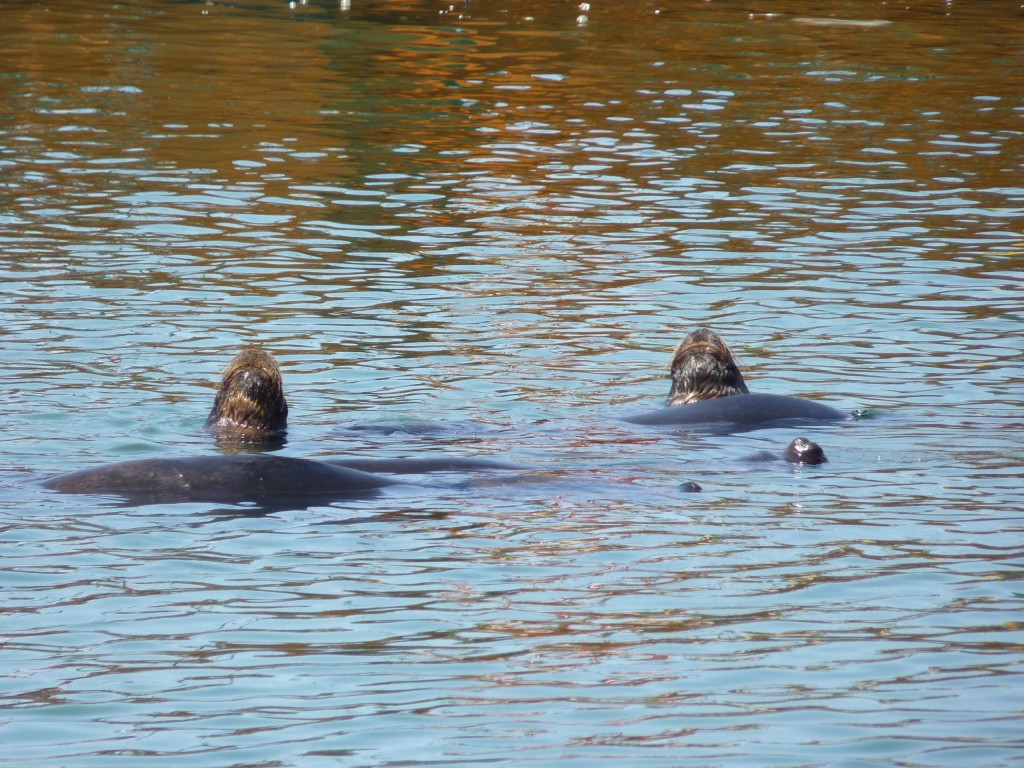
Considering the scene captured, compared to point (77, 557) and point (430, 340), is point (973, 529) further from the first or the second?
point (430, 340)

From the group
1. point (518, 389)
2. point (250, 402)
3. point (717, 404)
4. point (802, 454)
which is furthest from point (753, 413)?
point (250, 402)

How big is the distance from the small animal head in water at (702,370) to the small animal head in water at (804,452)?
6.28ft

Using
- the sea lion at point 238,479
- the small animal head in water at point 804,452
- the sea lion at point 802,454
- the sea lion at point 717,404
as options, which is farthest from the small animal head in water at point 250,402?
the small animal head in water at point 804,452

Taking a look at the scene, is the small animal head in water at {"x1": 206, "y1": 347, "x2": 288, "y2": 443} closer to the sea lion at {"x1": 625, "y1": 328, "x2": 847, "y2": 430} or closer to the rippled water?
the rippled water

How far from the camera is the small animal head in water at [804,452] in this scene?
309 inches

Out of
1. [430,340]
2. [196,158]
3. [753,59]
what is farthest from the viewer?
[753,59]

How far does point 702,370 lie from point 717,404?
80cm

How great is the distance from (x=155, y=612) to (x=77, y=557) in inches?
30.1

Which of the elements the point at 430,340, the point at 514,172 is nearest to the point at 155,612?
the point at 430,340

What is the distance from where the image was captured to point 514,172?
1733 centimetres

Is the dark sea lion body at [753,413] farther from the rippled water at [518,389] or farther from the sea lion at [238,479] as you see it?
the sea lion at [238,479]

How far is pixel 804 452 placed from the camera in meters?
7.88

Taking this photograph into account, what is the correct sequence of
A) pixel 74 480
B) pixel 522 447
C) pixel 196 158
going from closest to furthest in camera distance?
pixel 74 480 → pixel 522 447 → pixel 196 158

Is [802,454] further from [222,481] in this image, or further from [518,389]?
[222,481]
